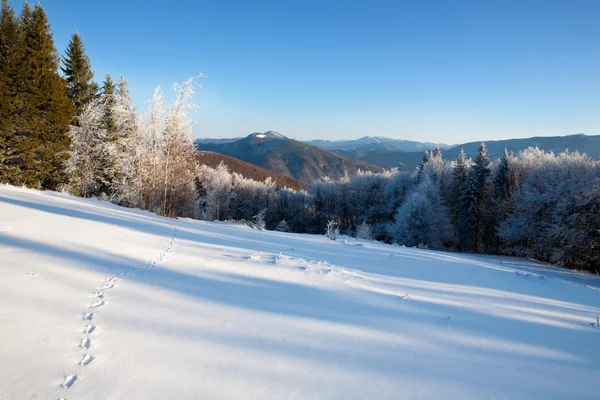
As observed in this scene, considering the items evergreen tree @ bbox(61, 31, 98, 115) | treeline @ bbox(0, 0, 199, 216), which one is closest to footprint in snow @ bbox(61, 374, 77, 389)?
treeline @ bbox(0, 0, 199, 216)

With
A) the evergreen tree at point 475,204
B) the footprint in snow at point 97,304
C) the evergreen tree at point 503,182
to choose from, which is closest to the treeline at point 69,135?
the footprint in snow at point 97,304

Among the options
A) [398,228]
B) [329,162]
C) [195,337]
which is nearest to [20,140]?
[195,337]

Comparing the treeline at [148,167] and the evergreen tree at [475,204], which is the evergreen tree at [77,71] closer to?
the treeline at [148,167]

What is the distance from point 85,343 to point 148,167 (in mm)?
18198

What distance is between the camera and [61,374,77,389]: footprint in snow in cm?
233

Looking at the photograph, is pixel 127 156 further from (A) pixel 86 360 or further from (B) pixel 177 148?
(A) pixel 86 360

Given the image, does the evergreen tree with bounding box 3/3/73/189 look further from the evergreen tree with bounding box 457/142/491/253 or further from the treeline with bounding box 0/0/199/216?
the evergreen tree with bounding box 457/142/491/253

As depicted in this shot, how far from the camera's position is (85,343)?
2.89m

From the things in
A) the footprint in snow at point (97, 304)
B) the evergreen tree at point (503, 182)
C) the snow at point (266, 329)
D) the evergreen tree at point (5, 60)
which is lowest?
the snow at point (266, 329)

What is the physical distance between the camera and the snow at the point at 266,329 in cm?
251

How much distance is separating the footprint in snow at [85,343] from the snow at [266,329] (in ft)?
0.06

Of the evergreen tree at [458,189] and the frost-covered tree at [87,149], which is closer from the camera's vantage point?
the frost-covered tree at [87,149]

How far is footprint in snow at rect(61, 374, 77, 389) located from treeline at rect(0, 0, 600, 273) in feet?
36.1

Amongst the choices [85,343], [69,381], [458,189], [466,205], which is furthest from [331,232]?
[458,189]
